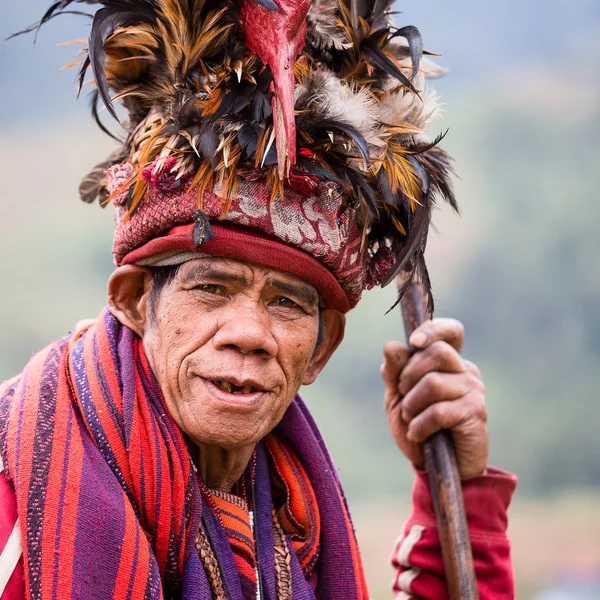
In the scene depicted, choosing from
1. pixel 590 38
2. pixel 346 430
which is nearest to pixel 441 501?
pixel 346 430

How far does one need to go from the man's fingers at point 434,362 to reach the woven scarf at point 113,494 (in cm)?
66

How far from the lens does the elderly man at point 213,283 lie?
2.07 metres

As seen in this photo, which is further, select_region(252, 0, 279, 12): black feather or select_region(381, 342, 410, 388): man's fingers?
select_region(381, 342, 410, 388): man's fingers

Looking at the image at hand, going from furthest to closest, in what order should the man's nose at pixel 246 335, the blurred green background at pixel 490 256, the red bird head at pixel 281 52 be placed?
the blurred green background at pixel 490 256
the man's nose at pixel 246 335
the red bird head at pixel 281 52

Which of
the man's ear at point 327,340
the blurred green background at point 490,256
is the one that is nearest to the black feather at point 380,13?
the man's ear at point 327,340

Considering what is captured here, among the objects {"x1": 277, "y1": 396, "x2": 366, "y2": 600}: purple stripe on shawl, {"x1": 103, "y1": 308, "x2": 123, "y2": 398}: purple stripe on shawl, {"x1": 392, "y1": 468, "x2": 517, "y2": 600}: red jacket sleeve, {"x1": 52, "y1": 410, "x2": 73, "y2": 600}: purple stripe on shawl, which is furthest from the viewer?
{"x1": 392, "y1": 468, "x2": 517, "y2": 600}: red jacket sleeve

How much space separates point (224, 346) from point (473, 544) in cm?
127

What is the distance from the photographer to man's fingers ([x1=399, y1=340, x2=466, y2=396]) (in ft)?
9.94

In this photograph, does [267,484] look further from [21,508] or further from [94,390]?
[21,508]

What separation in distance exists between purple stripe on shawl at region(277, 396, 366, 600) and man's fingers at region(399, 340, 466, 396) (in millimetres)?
413

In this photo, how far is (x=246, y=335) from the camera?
2.26 m

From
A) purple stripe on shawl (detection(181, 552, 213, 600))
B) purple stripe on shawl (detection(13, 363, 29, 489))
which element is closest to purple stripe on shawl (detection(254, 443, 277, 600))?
purple stripe on shawl (detection(181, 552, 213, 600))

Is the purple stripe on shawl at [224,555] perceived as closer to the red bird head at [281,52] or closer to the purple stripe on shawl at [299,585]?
the purple stripe on shawl at [299,585]

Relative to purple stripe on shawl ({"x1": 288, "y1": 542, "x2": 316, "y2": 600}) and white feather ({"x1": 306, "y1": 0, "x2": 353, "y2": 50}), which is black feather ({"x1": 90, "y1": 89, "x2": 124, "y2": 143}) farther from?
purple stripe on shawl ({"x1": 288, "y1": 542, "x2": 316, "y2": 600})
